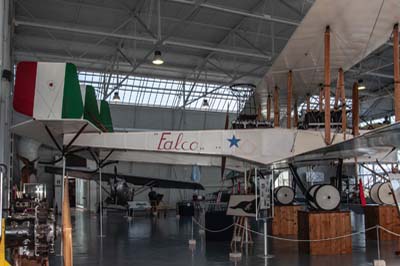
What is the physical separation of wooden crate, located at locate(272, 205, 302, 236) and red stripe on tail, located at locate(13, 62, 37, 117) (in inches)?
297

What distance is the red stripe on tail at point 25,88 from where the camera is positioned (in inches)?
321

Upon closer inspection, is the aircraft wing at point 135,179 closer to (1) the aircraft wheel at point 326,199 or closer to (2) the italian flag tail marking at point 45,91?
(2) the italian flag tail marking at point 45,91

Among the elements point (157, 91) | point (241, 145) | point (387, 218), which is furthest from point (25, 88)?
point (157, 91)

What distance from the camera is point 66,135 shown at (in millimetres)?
10305

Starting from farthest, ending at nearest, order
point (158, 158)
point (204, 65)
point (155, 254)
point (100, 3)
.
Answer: point (204, 65), point (100, 3), point (158, 158), point (155, 254)

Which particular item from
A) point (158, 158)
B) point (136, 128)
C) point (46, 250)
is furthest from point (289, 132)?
point (136, 128)

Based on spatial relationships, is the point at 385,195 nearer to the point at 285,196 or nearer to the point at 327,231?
the point at 285,196

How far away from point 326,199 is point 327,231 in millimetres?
665

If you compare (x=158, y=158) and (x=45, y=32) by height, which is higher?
(x=45, y=32)

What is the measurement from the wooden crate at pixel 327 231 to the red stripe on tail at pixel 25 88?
6.07m

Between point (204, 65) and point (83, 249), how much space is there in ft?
56.7

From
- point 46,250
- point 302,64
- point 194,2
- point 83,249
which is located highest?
point 194,2

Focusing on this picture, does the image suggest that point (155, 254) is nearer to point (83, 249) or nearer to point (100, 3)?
point (83, 249)

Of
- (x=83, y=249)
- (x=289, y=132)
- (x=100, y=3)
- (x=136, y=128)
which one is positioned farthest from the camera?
(x=136, y=128)
